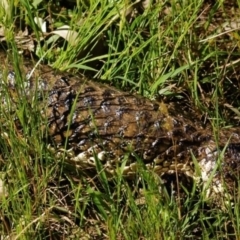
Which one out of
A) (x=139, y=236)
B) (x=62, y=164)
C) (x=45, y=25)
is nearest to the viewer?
(x=139, y=236)

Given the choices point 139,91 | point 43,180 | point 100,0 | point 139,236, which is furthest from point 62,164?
point 100,0

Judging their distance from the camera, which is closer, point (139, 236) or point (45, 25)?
point (139, 236)

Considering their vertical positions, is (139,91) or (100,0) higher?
(100,0)

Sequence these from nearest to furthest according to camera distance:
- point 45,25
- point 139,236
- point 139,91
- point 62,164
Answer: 1. point 139,236
2. point 62,164
3. point 139,91
4. point 45,25

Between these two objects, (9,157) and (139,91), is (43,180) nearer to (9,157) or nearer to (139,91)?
(9,157)

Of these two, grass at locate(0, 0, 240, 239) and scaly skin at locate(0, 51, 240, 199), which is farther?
scaly skin at locate(0, 51, 240, 199)
